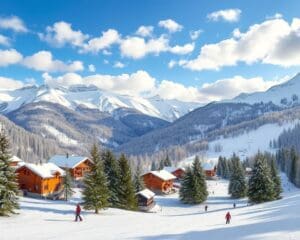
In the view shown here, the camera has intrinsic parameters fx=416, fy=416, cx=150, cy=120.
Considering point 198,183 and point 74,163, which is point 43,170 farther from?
point 198,183

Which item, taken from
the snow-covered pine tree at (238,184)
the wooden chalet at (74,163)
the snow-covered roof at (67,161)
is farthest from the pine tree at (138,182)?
the snow-covered pine tree at (238,184)

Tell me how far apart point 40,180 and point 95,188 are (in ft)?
77.0

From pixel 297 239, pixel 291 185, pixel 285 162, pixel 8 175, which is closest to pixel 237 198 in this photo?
pixel 291 185

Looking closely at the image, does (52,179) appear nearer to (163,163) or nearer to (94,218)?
(94,218)

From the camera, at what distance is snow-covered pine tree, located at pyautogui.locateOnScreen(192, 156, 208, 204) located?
8319cm

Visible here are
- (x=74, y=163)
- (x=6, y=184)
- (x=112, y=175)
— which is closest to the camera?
(x=6, y=184)

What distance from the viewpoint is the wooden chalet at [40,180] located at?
75688 millimetres

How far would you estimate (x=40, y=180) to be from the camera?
248 ft

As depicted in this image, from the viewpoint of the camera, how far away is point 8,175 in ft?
153

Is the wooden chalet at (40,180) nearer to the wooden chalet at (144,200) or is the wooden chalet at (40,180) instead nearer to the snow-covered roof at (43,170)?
the snow-covered roof at (43,170)

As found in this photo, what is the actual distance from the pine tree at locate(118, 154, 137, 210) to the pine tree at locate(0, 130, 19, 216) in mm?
21027

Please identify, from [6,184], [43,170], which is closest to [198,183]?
[43,170]

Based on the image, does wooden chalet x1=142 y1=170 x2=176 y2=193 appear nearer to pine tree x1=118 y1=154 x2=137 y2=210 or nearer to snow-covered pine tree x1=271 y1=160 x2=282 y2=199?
snow-covered pine tree x1=271 y1=160 x2=282 y2=199

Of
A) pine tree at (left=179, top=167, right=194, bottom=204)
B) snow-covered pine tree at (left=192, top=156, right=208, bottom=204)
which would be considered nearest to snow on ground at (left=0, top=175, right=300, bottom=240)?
Result: pine tree at (left=179, top=167, right=194, bottom=204)
